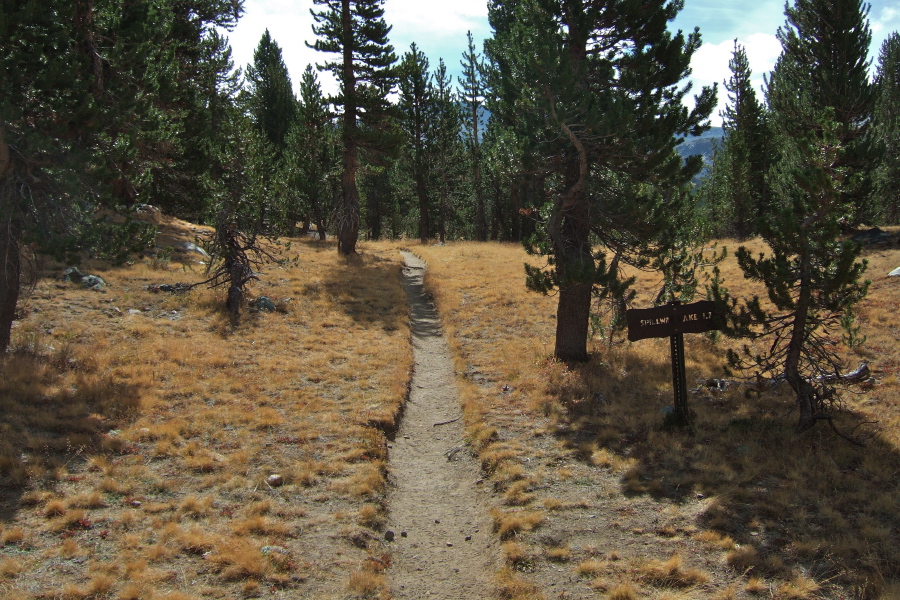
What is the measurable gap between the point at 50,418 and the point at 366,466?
16.5ft

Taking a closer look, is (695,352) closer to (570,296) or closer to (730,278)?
(570,296)

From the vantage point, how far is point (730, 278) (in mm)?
19688

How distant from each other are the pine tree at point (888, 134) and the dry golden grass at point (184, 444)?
62.3ft

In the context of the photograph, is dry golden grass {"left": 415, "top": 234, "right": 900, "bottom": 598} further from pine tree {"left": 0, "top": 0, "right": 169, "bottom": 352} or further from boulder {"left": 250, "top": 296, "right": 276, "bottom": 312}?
pine tree {"left": 0, "top": 0, "right": 169, "bottom": 352}

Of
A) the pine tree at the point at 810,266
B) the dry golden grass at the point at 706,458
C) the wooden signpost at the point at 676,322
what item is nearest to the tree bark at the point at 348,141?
the dry golden grass at the point at 706,458

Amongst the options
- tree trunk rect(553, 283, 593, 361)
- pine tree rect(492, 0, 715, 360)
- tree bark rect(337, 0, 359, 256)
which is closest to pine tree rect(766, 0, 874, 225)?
pine tree rect(492, 0, 715, 360)

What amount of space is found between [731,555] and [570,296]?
754 centimetres

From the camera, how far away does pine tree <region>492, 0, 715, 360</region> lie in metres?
10.5

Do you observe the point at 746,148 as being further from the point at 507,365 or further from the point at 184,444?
the point at 184,444

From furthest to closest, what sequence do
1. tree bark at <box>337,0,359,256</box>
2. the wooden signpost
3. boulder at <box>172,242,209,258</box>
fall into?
tree bark at <box>337,0,359,256</box> → boulder at <box>172,242,209,258</box> → the wooden signpost

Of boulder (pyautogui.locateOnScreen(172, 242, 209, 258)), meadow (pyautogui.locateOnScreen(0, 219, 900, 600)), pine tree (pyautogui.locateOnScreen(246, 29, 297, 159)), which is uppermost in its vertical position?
pine tree (pyautogui.locateOnScreen(246, 29, 297, 159))

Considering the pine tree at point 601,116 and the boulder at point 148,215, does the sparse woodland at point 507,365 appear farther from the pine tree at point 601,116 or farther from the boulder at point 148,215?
the boulder at point 148,215

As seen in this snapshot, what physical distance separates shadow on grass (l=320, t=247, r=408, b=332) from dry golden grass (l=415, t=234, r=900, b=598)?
12.9ft

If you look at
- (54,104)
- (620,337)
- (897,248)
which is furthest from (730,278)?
(54,104)
